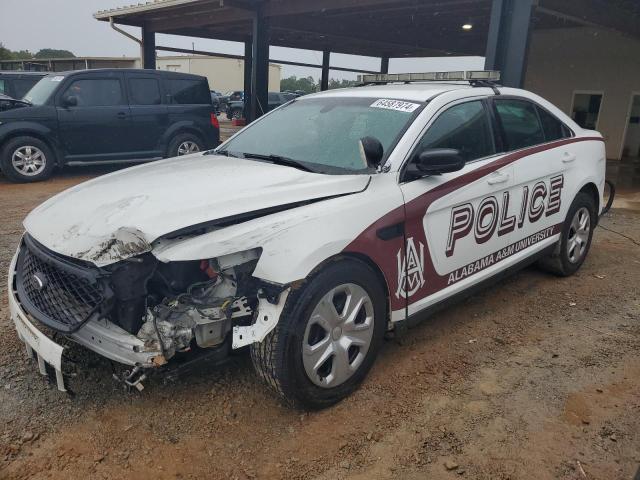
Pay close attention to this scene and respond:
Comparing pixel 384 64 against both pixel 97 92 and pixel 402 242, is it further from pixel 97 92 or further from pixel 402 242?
pixel 402 242

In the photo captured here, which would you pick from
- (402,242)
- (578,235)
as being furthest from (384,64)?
(402,242)

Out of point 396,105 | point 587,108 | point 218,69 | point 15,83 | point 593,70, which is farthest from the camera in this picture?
point 218,69

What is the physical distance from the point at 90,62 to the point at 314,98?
33.4 metres

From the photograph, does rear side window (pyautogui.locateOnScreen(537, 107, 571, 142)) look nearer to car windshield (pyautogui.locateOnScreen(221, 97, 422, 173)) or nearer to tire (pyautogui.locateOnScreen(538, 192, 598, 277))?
tire (pyautogui.locateOnScreen(538, 192, 598, 277))

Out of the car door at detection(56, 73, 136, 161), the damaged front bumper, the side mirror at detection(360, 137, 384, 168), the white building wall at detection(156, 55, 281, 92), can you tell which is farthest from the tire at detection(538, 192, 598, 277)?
the white building wall at detection(156, 55, 281, 92)

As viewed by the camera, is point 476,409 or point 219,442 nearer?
point 219,442

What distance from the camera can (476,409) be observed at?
2928 millimetres

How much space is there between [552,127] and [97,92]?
777cm

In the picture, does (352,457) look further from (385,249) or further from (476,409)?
(385,249)

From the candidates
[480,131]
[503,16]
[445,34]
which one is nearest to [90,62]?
[445,34]

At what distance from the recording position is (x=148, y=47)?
51.1 feet

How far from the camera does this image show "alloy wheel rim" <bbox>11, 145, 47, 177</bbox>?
29.0 ft

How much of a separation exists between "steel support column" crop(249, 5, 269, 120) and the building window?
8.12m

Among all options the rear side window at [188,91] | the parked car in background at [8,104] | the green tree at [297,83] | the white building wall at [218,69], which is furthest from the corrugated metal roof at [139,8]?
the green tree at [297,83]
